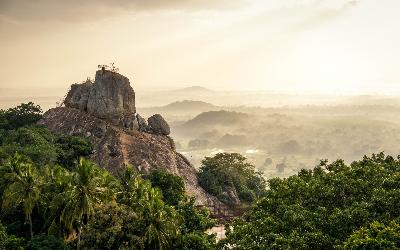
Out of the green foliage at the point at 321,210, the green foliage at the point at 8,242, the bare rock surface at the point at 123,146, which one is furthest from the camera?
the bare rock surface at the point at 123,146

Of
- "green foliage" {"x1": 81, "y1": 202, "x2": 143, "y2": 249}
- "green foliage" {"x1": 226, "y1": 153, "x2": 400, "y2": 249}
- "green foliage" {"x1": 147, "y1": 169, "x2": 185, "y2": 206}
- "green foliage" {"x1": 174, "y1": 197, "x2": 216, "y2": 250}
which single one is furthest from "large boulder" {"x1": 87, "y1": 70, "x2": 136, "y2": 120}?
"green foliage" {"x1": 226, "y1": 153, "x2": 400, "y2": 249}

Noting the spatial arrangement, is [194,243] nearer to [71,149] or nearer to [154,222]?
[154,222]

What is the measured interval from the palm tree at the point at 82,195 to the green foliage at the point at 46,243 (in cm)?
289

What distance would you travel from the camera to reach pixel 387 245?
1136 inches

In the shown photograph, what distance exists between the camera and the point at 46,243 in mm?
46812

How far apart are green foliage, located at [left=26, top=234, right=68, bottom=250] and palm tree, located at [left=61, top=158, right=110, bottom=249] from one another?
289 cm

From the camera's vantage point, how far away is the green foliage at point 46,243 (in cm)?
4653

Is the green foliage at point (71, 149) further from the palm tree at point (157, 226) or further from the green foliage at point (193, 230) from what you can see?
the palm tree at point (157, 226)

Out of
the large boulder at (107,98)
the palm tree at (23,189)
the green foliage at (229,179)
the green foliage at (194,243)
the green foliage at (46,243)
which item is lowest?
the green foliage at (229,179)

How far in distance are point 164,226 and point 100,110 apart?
198 ft

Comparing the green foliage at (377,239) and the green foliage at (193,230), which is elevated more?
the green foliage at (377,239)

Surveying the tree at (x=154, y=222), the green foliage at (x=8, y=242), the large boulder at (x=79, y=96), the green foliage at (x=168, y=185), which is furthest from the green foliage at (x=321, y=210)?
the large boulder at (x=79, y=96)

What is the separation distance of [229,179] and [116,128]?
28.6 m

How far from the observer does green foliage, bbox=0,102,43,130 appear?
106069mm
